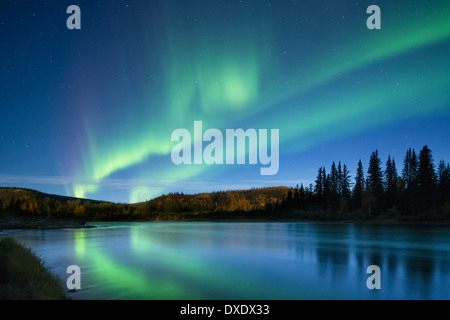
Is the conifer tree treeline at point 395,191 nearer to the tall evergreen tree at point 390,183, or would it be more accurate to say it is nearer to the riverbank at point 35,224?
the tall evergreen tree at point 390,183

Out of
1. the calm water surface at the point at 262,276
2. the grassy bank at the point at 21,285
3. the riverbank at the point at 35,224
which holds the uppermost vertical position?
the grassy bank at the point at 21,285

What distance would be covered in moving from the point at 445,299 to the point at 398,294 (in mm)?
1765

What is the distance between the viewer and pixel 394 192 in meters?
91.1

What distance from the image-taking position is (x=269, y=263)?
23.1 metres

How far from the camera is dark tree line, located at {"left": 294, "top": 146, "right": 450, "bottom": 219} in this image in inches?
3231

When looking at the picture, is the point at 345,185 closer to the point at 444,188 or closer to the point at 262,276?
the point at 444,188

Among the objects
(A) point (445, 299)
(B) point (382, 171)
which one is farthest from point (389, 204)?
(A) point (445, 299)

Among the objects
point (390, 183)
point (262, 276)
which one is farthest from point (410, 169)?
point (262, 276)

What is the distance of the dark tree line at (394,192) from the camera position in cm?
8206

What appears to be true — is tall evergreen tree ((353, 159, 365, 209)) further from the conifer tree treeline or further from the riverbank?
the riverbank

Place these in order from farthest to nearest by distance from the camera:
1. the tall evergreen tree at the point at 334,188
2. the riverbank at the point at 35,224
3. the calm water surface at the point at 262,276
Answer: the tall evergreen tree at the point at 334,188
the riverbank at the point at 35,224
the calm water surface at the point at 262,276

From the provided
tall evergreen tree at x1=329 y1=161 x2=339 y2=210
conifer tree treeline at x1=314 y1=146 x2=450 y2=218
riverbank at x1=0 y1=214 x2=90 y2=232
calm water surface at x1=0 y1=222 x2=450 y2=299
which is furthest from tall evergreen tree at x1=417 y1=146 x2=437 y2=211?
riverbank at x1=0 y1=214 x2=90 y2=232

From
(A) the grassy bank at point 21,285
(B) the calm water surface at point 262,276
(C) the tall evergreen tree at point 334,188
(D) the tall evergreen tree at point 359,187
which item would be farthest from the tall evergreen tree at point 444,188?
(A) the grassy bank at point 21,285
